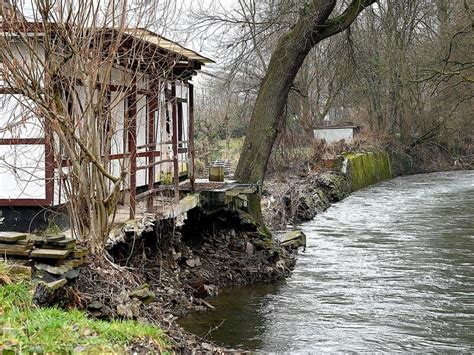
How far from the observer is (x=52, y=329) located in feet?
18.5

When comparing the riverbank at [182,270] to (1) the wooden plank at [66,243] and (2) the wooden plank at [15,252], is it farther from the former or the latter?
(2) the wooden plank at [15,252]

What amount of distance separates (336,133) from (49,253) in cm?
2798

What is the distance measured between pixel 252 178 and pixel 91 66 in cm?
734

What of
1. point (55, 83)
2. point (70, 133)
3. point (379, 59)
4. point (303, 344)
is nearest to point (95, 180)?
point (70, 133)

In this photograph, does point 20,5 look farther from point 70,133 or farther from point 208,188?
point 208,188

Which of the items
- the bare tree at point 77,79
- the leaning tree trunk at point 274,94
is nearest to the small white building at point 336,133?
the leaning tree trunk at point 274,94

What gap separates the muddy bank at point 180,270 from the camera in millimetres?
7539

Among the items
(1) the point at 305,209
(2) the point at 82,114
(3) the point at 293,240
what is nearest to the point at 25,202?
(2) the point at 82,114

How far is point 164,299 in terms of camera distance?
10.1m

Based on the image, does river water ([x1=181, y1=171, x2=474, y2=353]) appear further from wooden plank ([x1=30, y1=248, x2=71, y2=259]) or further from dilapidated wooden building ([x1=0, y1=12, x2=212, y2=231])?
wooden plank ([x1=30, y1=248, x2=71, y2=259])

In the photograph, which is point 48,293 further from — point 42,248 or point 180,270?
point 180,270

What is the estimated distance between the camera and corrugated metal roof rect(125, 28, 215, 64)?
8628mm

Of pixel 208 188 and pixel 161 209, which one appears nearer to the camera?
pixel 161 209

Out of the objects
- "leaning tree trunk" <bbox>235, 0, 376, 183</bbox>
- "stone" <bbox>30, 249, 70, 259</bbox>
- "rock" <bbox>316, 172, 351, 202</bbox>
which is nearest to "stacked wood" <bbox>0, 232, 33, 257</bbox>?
"stone" <bbox>30, 249, 70, 259</bbox>
